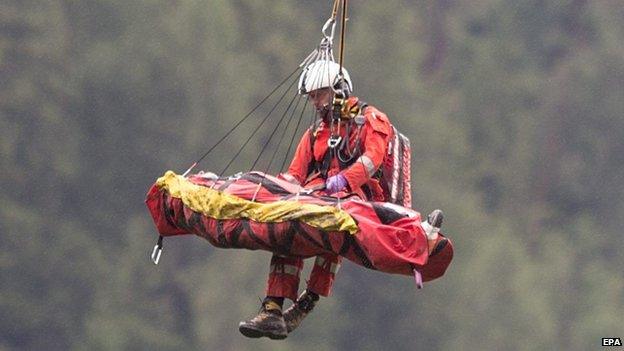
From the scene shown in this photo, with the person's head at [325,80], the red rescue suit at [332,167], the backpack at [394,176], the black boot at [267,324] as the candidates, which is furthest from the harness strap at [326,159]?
the black boot at [267,324]

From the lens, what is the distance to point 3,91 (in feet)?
137

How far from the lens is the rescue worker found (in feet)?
53.8

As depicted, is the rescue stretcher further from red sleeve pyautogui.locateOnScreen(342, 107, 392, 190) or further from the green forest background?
the green forest background

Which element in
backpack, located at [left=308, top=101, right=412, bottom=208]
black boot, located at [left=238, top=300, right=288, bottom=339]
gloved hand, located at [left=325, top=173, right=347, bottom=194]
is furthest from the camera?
backpack, located at [left=308, top=101, right=412, bottom=208]

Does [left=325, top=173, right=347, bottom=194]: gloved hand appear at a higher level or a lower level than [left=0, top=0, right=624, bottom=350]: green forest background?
lower

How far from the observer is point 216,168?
37656mm

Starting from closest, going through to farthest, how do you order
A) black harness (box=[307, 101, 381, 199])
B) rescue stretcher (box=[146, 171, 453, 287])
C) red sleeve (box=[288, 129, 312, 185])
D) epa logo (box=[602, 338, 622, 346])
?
rescue stretcher (box=[146, 171, 453, 287]), black harness (box=[307, 101, 381, 199]), red sleeve (box=[288, 129, 312, 185]), epa logo (box=[602, 338, 622, 346])

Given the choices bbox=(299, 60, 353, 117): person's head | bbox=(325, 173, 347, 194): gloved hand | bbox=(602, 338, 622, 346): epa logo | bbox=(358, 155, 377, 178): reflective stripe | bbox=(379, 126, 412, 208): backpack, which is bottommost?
bbox=(325, 173, 347, 194): gloved hand

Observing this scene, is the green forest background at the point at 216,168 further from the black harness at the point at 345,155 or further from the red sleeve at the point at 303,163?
the black harness at the point at 345,155

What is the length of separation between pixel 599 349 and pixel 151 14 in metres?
9.17

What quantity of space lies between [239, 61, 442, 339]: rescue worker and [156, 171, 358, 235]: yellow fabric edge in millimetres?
574

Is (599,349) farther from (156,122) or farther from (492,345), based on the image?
(156,122)

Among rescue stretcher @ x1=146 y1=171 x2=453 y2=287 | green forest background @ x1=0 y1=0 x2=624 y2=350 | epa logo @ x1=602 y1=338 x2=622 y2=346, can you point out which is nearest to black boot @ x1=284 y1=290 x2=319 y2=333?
rescue stretcher @ x1=146 y1=171 x2=453 y2=287

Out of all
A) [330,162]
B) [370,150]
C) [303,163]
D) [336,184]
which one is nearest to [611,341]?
[303,163]
